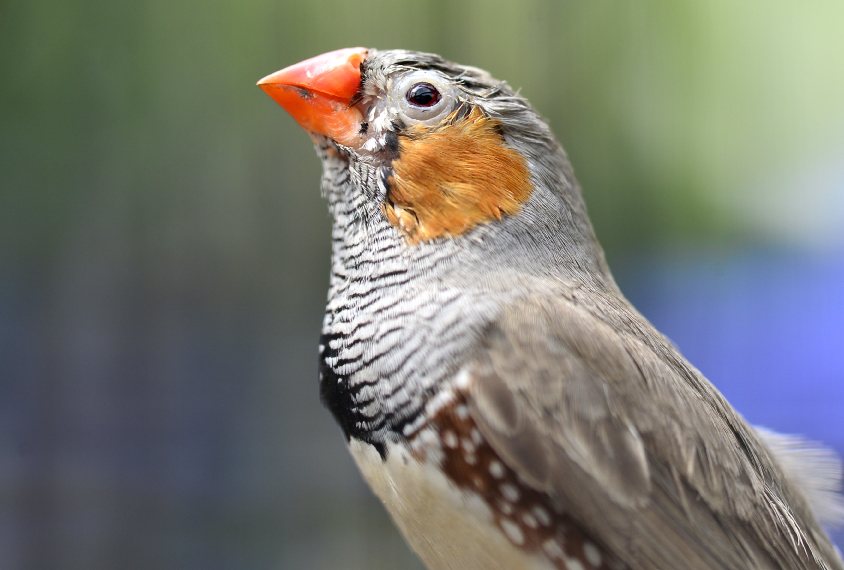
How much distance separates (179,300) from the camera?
2.12m


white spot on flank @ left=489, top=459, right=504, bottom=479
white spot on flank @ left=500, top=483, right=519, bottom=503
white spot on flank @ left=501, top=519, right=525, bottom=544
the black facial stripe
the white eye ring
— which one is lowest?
white spot on flank @ left=501, top=519, right=525, bottom=544

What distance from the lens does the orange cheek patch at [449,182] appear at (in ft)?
3.37

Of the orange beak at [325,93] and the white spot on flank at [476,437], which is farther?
the orange beak at [325,93]

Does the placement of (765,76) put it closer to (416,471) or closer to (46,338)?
(416,471)

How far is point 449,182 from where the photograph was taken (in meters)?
1.03

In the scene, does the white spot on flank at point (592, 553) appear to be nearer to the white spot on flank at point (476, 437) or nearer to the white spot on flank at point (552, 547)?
the white spot on flank at point (552, 547)

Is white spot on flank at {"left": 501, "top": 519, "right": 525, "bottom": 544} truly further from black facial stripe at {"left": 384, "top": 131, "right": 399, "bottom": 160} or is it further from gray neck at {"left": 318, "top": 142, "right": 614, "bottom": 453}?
black facial stripe at {"left": 384, "top": 131, "right": 399, "bottom": 160}

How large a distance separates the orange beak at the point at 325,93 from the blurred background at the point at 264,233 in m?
0.99

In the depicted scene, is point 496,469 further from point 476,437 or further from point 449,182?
point 449,182

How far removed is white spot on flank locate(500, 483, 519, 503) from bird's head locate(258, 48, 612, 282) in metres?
0.40

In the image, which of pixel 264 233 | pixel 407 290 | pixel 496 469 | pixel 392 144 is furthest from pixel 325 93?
pixel 264 233

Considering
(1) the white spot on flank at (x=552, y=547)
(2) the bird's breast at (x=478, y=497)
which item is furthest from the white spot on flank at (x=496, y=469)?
Answer: (1) the white spot on flank at (x=552, y=547)

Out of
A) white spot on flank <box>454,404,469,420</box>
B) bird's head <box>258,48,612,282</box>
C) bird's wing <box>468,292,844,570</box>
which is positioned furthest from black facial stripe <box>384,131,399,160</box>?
white spot on flank <box>454,404,469,420</box>

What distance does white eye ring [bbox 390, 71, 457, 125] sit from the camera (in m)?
1.08
